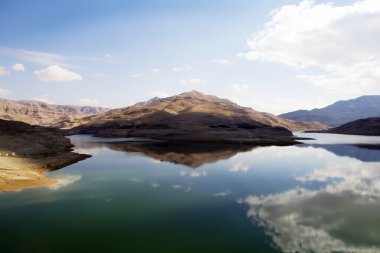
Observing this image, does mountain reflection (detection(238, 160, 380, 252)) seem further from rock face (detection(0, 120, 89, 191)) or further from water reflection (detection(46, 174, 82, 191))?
rock face (detection(0, 120, 89, 191))

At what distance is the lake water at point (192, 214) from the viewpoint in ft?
57.8

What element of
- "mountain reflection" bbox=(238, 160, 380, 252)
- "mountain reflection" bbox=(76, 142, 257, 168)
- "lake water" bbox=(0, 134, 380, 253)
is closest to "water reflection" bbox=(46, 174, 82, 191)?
"lake water" bbox=(0, 134, 380, 253)

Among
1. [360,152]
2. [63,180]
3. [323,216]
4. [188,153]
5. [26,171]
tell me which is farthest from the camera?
[360,152]

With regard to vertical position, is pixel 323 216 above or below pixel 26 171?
below

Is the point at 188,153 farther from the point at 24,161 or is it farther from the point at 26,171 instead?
the point at 26,171

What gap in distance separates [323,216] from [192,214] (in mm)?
9496

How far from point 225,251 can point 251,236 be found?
269cm

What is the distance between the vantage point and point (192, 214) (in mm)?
23188

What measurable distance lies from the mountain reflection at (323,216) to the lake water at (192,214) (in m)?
0.06

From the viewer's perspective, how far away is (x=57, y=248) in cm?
1675

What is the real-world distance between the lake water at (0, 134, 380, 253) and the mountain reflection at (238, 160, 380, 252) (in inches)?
2.5

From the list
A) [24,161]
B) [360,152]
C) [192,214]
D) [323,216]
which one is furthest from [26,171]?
[360,152]

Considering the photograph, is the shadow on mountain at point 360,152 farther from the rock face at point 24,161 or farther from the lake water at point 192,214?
the rock face at point 24,161

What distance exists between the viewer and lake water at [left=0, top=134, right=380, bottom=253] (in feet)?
57.8
